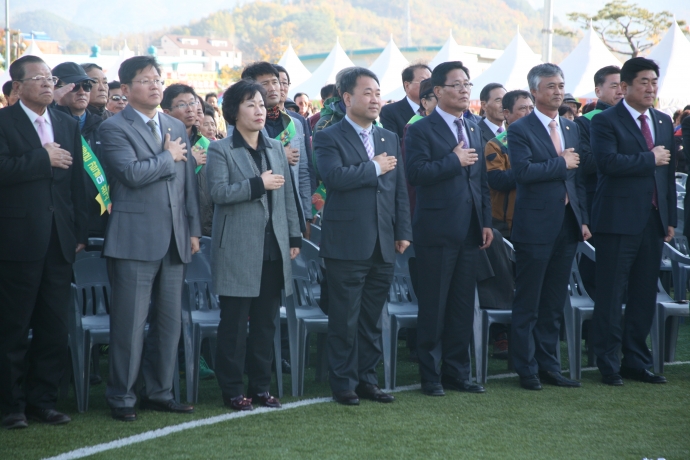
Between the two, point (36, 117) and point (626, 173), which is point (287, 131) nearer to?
point (36, 117)

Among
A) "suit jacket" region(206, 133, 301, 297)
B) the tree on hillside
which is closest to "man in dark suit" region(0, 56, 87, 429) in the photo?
"suit jacket" region(206, 133, 301, 297)

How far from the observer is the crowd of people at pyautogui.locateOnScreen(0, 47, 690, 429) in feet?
14.0

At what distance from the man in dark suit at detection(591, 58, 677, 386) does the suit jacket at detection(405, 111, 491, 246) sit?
0.88 metres

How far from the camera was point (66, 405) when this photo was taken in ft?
15.4

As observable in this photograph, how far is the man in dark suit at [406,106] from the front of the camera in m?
6.79

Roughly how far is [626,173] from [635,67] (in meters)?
0.73

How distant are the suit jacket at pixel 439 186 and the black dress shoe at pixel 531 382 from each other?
Answer: 978mm

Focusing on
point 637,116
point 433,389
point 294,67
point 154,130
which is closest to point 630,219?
point 637,116

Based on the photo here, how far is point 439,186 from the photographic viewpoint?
492cm

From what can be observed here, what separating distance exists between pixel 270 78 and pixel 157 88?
1.19 metres

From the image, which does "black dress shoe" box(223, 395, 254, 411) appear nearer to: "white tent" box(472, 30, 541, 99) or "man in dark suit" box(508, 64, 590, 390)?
"man in dark suit" box(508, 64, 590, 390)

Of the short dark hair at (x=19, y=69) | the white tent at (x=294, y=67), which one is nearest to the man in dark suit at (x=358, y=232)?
the short dark hair at (x=19, y=69)

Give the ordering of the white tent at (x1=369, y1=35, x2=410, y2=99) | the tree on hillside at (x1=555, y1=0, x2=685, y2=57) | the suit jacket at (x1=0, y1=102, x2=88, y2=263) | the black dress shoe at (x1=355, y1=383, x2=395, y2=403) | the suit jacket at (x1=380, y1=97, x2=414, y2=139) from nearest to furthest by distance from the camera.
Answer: the suit jacket at (x1=0, y1=102, x2=88, y2=263), the black dress shoe at (x1=355, y1=383, x2=395, y2=403), the suit jacket at (x1=380, y1=97, x2=414, y2=139), the white tent at (x1=369, y1=35, x2=410, y2=99), the tree on hillside at (x1=555, y1=0, x2=685, y2=57)

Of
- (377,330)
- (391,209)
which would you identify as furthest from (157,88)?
(377,330)
